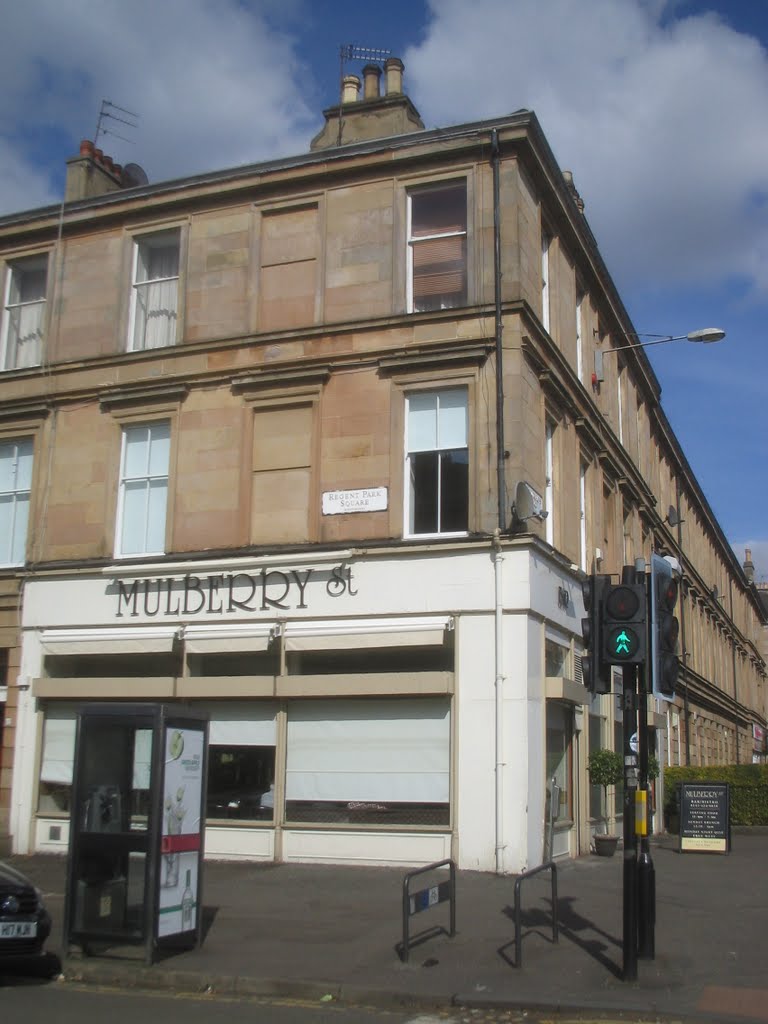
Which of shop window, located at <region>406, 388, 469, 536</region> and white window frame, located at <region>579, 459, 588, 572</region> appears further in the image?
white window frame, located at <region>579, 459, 588, 572</region>

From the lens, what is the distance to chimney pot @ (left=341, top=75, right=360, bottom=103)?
21453 mm

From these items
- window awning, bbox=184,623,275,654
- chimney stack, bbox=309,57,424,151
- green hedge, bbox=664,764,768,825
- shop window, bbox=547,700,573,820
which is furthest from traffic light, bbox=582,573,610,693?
green hedge, bbox=664,764,768,825

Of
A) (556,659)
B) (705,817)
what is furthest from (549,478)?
(705,817)

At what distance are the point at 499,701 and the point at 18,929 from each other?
805cm

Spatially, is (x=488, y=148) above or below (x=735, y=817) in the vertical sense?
above

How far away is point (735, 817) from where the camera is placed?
27.1 meters

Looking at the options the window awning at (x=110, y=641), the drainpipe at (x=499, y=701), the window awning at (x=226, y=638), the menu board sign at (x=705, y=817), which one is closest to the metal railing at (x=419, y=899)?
the drainpipe at (x=499, y=701)

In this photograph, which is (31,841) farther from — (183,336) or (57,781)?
(183,336)

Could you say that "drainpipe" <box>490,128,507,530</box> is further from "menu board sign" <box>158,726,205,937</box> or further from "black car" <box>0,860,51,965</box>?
"black car" <box>0,860,51,965</box>

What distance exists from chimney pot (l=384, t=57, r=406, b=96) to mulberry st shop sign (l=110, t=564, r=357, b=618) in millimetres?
9571

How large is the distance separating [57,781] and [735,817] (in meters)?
16.5

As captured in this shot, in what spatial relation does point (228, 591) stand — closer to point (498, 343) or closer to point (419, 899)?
point (498, 343)

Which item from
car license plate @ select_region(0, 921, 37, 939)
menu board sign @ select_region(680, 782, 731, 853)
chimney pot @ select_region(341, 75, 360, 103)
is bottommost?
car license plate @ select_region(0, 921, 37, 939)

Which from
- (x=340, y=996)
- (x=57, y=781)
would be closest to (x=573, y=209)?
(x=57, y=781)
